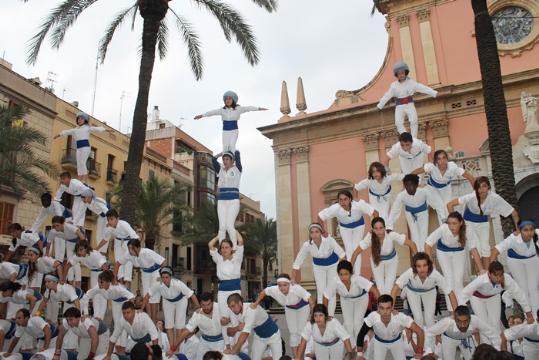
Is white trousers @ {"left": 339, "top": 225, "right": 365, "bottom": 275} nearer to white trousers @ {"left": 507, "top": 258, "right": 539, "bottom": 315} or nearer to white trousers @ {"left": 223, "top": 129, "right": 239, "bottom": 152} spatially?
white trousers @ {"left": 507, "top": 258, "right": 539, "bottom": 315}

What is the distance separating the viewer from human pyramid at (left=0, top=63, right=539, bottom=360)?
767 centimetres

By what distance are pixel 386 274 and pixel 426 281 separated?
3.43 feet

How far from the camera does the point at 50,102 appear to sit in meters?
29.7

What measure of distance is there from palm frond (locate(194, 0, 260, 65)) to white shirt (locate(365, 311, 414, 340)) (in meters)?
11.9

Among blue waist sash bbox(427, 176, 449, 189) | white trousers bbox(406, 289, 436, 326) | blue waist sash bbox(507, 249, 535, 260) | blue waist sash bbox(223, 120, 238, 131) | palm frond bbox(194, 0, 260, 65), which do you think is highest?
palm frond bbox(194, 0, 260, 65)

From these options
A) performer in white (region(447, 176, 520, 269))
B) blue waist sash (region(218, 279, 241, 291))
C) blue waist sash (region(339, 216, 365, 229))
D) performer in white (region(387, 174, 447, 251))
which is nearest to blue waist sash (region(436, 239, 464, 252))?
performer in white (region(447, 176, 520, 269))

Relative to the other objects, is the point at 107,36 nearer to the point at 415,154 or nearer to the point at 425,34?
the point at 415,154

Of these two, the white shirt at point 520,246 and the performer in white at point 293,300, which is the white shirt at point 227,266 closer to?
the performer in white at point 293,300

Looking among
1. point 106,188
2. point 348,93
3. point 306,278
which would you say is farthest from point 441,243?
point 106,188

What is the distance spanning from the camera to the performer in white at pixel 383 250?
333 inches

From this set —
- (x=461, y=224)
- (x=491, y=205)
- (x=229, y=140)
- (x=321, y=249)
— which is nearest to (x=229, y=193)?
(x=229, y=140)

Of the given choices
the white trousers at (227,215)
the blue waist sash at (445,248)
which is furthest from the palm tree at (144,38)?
the blue waist sash at (445,248)

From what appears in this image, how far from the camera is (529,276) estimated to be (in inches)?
325

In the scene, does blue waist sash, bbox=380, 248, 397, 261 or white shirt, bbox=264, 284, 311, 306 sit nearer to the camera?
white shirt, bbox=264, 284, 311, 306
